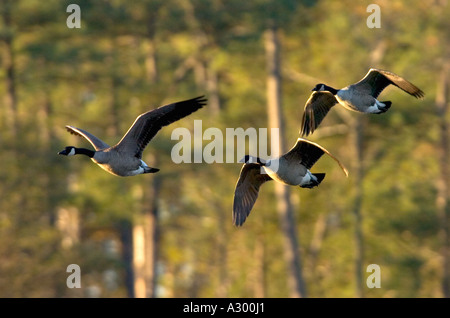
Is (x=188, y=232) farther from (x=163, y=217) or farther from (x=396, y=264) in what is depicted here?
(x=396, y=264)

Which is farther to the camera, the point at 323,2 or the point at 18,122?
the point at 323,2

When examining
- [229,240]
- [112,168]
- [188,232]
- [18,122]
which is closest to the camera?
[112,168]

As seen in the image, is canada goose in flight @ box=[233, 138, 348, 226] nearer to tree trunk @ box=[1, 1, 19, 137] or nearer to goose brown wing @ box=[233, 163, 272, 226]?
goose brown wing @ box=[233, 163, 272, 226]

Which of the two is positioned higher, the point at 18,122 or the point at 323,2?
the point at 323,2

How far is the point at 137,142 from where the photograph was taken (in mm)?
11789

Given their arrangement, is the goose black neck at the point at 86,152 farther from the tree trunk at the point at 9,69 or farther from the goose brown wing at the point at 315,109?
the tree trunk at the point at 9,69

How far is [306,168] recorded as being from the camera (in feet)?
39.1

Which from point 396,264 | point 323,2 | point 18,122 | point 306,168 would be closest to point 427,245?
point 396,264

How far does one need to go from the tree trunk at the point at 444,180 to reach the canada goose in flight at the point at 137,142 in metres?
14.8

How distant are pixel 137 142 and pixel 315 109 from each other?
2.38 metres

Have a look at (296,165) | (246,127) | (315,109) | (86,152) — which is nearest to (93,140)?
(86,152)

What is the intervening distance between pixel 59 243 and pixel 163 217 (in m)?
8.31

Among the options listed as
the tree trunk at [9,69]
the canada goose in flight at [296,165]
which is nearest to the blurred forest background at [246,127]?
the tree trunk at [9,69]

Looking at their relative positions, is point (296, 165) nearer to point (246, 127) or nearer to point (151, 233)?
point (151, 233)
